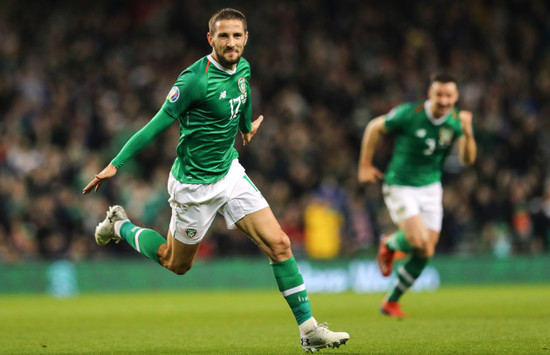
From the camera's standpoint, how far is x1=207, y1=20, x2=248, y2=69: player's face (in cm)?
647

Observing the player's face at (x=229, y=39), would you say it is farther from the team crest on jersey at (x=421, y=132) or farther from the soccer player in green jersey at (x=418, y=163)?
the team crest on jersey at (x=421, y=132)

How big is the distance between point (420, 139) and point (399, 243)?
124 centimetres

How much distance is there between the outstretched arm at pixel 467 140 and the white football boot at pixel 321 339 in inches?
155

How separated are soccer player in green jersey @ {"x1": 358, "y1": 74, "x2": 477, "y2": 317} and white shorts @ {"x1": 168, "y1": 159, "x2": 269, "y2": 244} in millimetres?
3021

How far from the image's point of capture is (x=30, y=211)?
54.3 ft

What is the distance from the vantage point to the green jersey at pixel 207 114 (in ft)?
21.2

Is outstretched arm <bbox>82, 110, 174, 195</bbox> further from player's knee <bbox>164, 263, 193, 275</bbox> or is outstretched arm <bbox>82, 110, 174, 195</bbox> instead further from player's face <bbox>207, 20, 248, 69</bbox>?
player's knee <bbox>164, 263, 193, 275</bbox>

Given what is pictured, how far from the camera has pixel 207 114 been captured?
670 centimetres

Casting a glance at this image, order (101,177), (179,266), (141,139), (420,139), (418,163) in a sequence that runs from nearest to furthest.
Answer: (101,177) < (141,139) < (179,266) < (420,139) < (418,163)

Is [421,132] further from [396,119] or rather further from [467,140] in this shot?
[467,140]

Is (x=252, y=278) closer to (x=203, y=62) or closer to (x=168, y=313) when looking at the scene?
(x=168, y=313)

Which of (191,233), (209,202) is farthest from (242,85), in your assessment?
(191,233)

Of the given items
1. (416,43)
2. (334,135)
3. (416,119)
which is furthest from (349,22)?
(416,119)

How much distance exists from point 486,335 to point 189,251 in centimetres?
273
